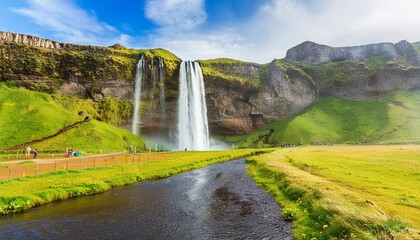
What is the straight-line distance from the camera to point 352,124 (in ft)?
577

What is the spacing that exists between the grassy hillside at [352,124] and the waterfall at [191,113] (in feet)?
A: 100

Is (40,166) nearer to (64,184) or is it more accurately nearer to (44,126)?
(64,184)

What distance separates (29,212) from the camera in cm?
2523

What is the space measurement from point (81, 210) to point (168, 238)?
37.7 ft

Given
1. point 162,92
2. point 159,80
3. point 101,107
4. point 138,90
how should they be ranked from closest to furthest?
point 101,107, point 138,90, point 159,80, point 162,92

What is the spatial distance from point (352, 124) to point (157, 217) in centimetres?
17760

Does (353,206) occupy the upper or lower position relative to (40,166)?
lower

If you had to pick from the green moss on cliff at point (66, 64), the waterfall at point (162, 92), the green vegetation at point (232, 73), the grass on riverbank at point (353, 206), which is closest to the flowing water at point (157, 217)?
the grass on riverbank at point (353, 206)

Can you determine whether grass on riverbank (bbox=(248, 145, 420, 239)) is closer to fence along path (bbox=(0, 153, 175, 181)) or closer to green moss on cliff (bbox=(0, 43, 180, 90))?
fence along path (bbox=(0, 153, 175, 181))

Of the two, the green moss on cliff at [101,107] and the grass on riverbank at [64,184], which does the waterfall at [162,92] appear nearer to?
the green moss on cliff at [101,107]

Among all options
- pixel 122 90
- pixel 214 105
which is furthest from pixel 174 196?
pixel 214 105

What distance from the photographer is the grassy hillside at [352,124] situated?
155 meters

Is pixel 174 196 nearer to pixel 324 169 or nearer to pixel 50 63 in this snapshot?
pixel 324 169

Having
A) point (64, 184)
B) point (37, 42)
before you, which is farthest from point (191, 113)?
point (64, 184)
